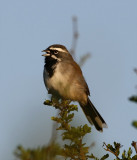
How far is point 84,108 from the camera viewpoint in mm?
6918

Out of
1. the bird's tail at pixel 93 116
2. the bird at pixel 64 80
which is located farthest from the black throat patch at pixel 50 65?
the bird's tail at pixel 93 116

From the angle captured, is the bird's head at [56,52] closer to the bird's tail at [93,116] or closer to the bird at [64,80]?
the bird at [64,80]

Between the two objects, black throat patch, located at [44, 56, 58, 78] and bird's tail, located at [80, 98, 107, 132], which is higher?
black throat patch, located at [44, 56, 58, 78]

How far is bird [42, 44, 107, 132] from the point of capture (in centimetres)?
594

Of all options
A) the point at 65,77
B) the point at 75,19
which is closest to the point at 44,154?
the point at 75,19

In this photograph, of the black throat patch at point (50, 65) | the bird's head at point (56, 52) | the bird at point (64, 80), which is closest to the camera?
the bird at point (64, 80)

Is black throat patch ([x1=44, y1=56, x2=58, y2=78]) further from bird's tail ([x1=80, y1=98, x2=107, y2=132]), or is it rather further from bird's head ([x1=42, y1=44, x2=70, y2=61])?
bird's tail ([x1=80, y1=98, x2=107, y2=132])

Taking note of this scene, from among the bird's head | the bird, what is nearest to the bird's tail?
the bird

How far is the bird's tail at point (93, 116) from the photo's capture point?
6.27 m

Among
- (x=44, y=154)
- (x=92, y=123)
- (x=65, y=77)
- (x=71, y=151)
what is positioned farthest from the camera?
(x=92, y=123)

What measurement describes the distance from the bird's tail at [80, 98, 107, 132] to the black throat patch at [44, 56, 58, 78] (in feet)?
4.03

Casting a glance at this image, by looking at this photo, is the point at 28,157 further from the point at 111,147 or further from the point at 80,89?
the point at 80,89

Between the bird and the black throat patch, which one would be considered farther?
the black throat patch

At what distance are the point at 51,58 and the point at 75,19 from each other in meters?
5.00
